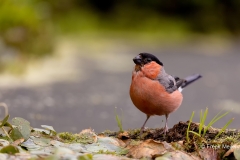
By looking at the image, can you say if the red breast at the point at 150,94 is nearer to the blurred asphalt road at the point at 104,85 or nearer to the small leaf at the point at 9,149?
the blurred asphalt road at the point at 104,85

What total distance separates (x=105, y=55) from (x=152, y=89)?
22.2 feet

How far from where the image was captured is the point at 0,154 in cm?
285

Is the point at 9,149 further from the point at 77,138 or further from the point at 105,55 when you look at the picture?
the point at 105,55

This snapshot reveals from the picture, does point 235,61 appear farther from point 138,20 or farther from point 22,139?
point 22,139

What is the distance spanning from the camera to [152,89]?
3768 mm

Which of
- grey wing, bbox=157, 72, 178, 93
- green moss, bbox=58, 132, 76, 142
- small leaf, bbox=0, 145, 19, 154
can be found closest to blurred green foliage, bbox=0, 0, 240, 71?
grey wing, bbox=157, 72, 178, 93

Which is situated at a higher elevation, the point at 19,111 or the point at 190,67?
the point at 190,67

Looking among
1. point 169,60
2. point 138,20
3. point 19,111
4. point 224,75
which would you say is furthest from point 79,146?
point 138,20

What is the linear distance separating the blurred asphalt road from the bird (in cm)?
47

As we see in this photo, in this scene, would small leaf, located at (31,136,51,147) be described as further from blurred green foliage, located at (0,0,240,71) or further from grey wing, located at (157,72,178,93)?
blurred green foliage, located at (0,0,240,71)

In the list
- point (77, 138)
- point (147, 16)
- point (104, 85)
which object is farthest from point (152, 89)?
point (147, 16)

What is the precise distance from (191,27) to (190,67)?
4.21 meters

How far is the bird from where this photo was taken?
3.72 m

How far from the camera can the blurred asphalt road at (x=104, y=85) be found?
4.92 meters
